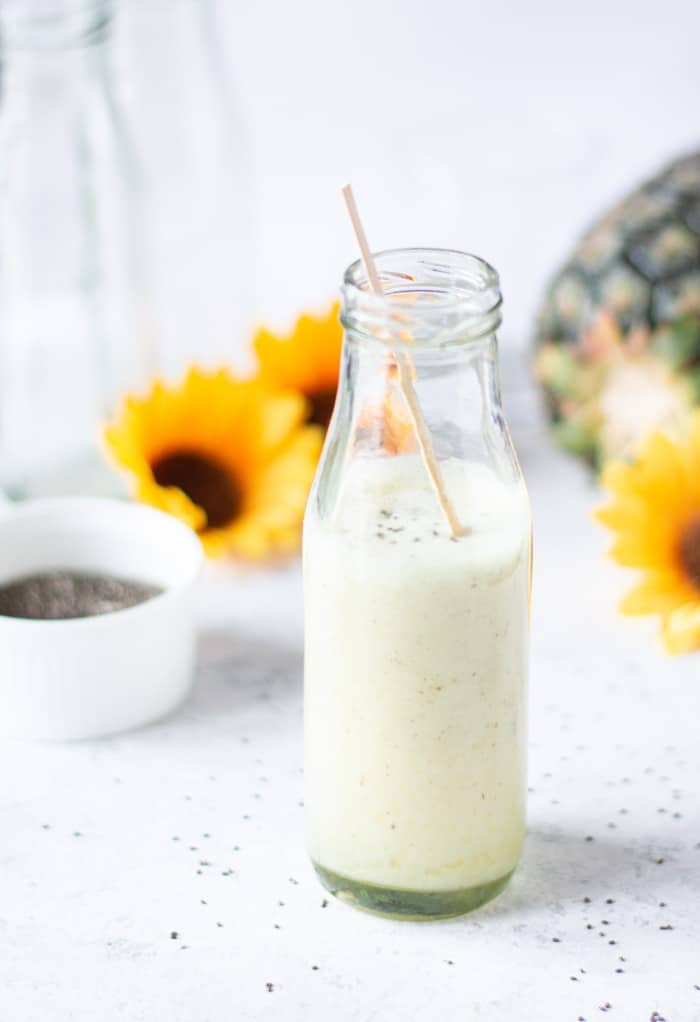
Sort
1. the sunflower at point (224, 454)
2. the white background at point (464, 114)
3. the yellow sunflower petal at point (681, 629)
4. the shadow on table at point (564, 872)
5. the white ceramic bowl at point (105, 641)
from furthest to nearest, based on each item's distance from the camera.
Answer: the white background at point (464, 114), the sunflower at point (224, 454), the yellow sunflower petal at point (681, 629), the white ceramic bowl at point (105, 641), the shadow on table at point (564, 872)

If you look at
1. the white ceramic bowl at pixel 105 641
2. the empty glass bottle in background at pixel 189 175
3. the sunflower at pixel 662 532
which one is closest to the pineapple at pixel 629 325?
the sunflower at pixel 662 532

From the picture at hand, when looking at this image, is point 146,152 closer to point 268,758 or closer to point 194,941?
point 268,758

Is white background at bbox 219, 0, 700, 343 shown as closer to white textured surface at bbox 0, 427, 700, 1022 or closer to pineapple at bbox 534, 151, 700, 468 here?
pineapple at bbox 534, 151, 700, 468

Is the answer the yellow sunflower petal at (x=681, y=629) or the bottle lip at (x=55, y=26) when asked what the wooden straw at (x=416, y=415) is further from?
the bottle lip at (x=55, y=26)

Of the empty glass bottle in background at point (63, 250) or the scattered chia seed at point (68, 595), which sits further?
the empty glass bottle in background at point (63, 250)

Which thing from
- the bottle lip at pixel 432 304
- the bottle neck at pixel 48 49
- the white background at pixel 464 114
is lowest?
the white background at pixel 464 114

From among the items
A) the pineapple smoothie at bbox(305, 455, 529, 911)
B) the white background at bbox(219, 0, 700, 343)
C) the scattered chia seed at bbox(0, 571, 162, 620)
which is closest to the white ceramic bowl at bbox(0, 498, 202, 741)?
the scattered chia seed at bbox(0, 571, 162, 620)

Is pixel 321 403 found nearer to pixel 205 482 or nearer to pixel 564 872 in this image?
pixel 205 482

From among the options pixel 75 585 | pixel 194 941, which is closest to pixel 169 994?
pixel 194 941
